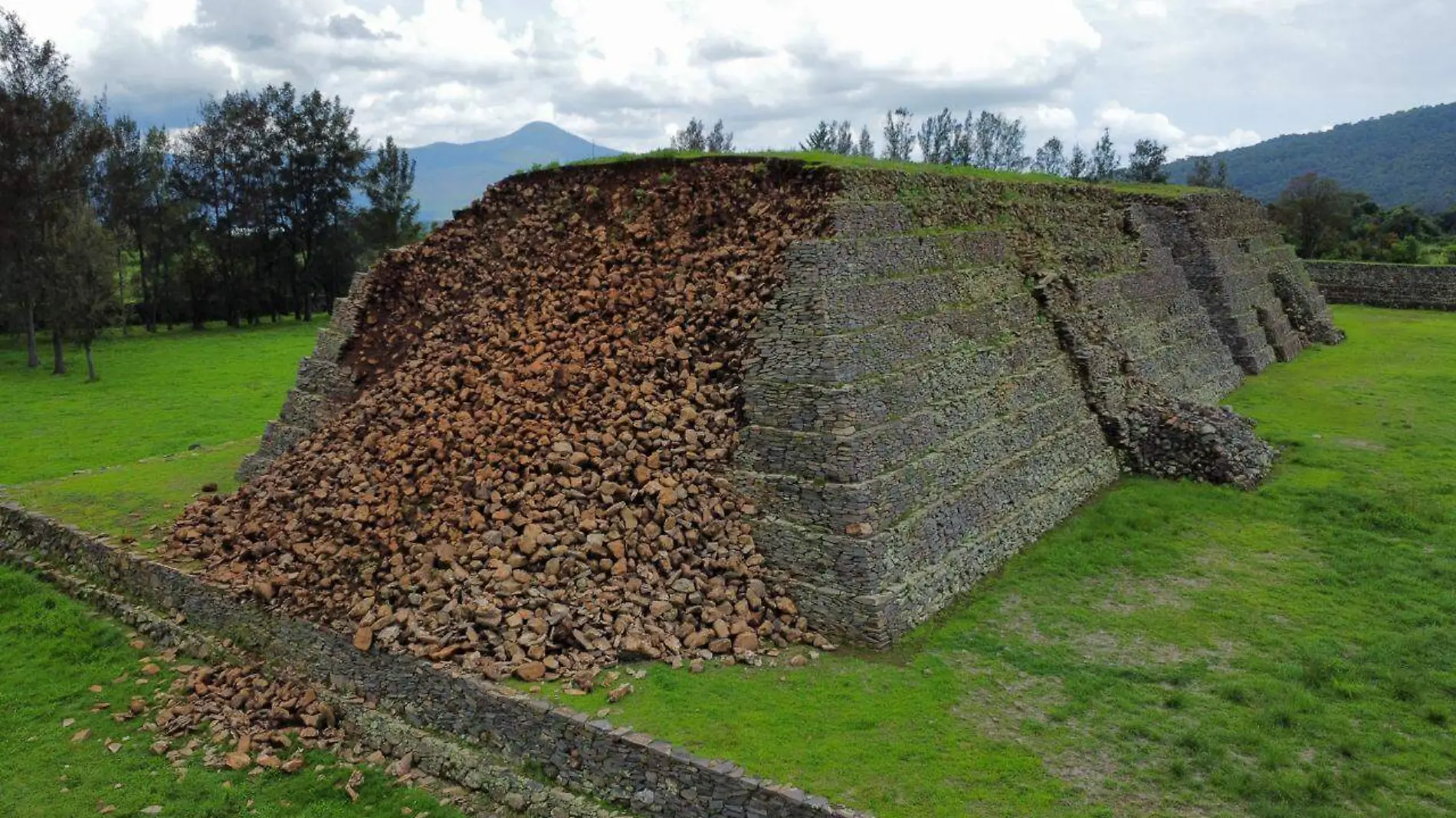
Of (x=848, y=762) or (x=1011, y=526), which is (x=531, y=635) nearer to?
(x=848, y=762)

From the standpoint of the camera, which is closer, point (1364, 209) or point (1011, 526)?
point (1011, 526)

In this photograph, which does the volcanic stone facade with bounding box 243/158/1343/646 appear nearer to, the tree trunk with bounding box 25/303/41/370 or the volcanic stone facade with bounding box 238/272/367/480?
the volcanic stone facade with bounding box 238/272/367/480

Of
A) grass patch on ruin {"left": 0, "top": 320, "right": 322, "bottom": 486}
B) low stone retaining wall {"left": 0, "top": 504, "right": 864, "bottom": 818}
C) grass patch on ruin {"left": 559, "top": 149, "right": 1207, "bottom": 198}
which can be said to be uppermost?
grass patch on ruin {"left": 559, "top": 149, "right": 1207, "bottom": 198}

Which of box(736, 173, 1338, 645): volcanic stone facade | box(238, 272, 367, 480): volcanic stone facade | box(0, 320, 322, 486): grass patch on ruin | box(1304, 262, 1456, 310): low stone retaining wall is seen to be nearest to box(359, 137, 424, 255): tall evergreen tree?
box(0, 320, 322, 486): grass patch on ruin

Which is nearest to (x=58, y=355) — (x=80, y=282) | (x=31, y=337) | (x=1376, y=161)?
(x=31, y=337)

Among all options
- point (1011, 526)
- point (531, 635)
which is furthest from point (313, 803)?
point (1011, 526)

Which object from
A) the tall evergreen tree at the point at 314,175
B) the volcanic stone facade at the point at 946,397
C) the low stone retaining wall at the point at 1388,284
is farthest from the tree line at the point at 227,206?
the low stone retaining wall at the point at 1388,284

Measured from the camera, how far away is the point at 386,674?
11.7 meters

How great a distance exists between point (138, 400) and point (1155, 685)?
116 ft

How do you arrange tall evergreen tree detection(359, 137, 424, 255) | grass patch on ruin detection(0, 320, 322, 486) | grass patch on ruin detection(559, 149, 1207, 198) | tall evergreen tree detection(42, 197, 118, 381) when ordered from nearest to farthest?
grass patch on ruin detection(559, 149, 1207, 198) < grass patch on ruin detection(0, 320, 322, 486) < tall evergreen tree detection(42, 197, 118, 381) < tall evergreen tree detection(359, 137, 424, 255)

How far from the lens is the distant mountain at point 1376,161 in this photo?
130m

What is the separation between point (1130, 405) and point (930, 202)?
6898 mm

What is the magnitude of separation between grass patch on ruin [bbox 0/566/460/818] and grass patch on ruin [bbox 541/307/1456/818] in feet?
11.3

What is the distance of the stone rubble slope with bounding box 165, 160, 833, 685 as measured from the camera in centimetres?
1180
